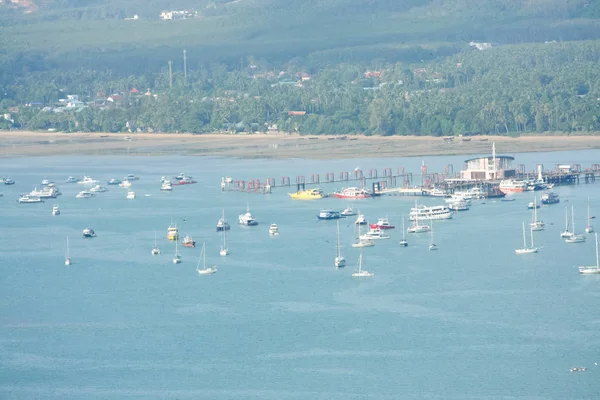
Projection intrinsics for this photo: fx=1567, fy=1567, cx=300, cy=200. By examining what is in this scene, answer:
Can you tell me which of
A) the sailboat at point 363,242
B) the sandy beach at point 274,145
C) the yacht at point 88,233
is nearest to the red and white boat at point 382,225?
the sailboat at point 363,242

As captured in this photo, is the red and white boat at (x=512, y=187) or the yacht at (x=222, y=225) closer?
the yacht at (x=222, y=225)

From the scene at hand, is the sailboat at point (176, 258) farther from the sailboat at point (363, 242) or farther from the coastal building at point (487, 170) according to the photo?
the coastal building at point (487, 170)

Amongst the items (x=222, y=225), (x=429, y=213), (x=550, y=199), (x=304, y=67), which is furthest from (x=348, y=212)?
(x=304, y=67)

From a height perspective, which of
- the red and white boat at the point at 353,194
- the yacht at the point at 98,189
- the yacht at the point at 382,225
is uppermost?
the yacht at the point at 98,189

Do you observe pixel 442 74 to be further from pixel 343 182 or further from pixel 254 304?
pixel 254 304

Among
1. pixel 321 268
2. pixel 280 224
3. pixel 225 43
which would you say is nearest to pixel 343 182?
pixel 280 224

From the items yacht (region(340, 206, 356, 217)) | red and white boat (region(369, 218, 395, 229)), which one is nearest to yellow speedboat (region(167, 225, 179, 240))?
red and white boat (region(369, 218, 395, 229))

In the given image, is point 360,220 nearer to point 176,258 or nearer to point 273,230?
point 273,230
